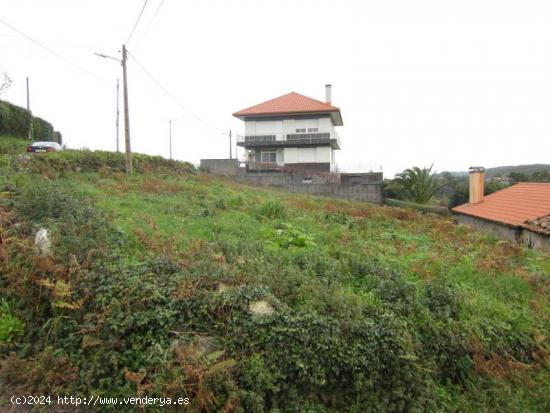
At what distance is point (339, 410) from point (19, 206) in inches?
240

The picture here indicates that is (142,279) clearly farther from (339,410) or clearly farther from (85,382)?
(339,410)

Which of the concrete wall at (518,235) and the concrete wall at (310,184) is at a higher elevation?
the concrete wall at (310,184)

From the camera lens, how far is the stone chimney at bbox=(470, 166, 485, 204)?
20250mm

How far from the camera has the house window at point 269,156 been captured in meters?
34.5

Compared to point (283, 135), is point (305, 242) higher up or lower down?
lower down

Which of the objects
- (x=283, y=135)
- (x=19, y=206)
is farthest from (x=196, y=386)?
(x=283, y=135)

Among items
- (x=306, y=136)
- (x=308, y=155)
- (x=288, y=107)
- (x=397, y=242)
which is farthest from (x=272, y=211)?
(x=288, y=107)

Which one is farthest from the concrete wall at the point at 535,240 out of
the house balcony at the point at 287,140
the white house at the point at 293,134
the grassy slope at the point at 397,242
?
the house balcony at the point at 287,140

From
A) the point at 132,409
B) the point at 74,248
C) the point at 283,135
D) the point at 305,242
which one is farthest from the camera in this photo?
the point at 283,135

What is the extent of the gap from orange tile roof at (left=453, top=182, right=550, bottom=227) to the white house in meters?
15.4

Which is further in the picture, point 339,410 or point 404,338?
point 404,338

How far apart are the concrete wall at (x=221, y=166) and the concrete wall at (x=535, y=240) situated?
19.7m

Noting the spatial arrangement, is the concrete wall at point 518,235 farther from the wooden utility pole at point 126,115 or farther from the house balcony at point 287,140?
the house balcony at point 287,140

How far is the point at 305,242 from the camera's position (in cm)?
705
